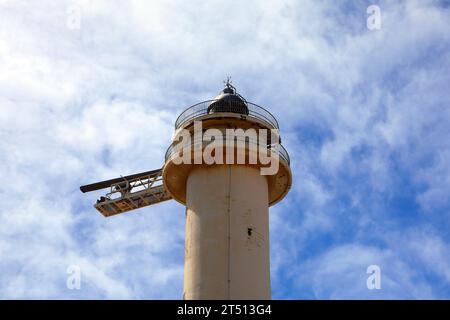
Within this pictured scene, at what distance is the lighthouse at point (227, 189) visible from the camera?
115 feet

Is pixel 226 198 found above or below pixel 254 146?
below

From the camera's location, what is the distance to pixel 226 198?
36.7 metres

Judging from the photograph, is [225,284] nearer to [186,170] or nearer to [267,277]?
[267,277]

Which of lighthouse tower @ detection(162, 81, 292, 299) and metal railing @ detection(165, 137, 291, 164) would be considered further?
metal railing @ detection(165, 137, 291, 164)

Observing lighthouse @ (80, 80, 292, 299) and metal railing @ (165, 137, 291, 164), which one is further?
metal railing @ (165, 137, 291, 164)

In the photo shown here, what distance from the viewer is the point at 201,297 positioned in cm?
3431

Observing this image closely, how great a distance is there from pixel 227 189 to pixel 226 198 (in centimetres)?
51

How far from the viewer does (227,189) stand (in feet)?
121

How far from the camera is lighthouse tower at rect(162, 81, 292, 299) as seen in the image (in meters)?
34.9

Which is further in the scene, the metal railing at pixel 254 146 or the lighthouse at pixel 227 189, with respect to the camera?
the metal railing at pixel 254 146

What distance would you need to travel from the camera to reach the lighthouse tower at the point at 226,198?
34875mm

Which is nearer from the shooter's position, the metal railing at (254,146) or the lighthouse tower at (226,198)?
the lighthouse tower at (226,198)
